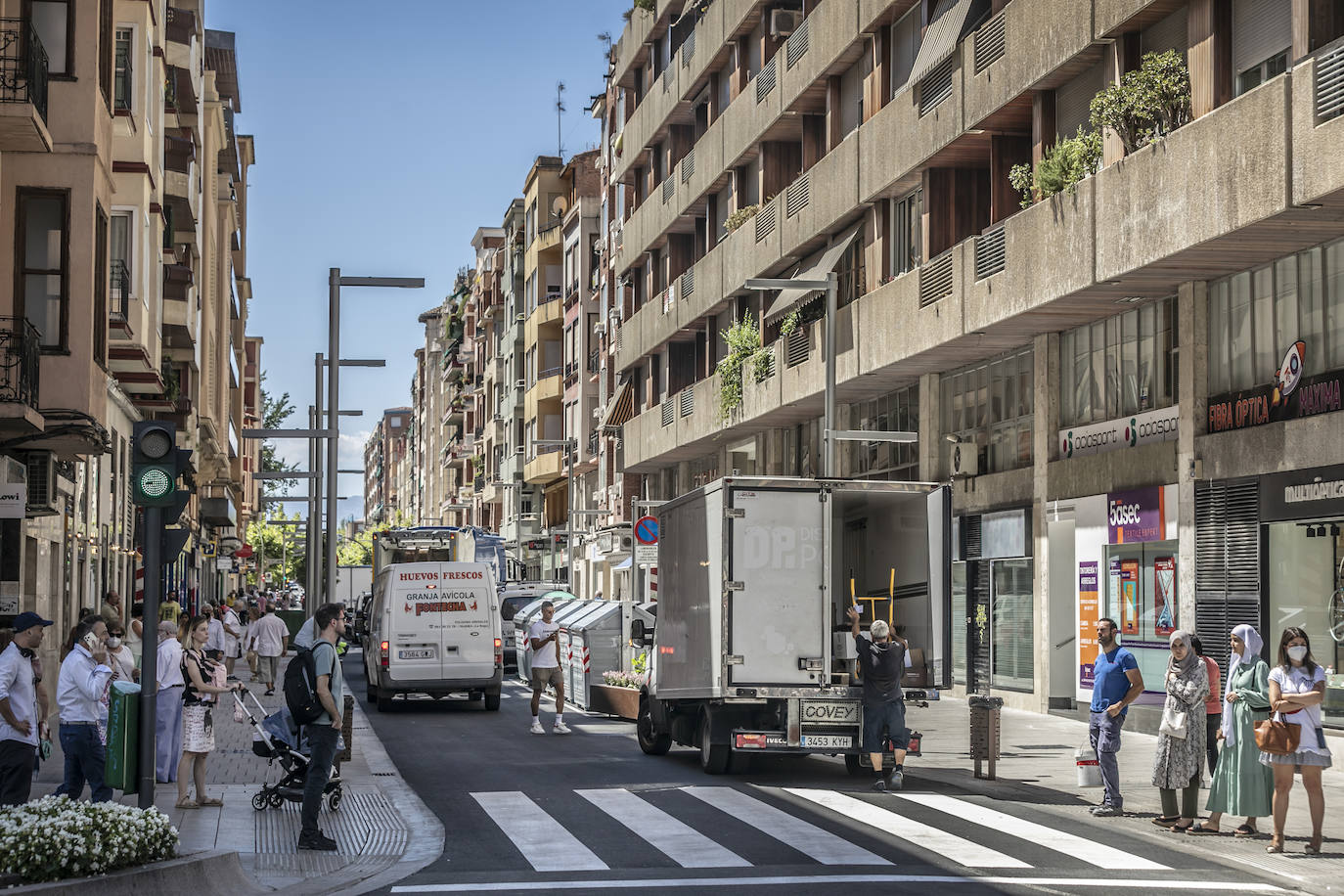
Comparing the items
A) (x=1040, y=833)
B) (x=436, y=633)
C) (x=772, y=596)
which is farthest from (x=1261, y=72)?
(x=436, y=633)

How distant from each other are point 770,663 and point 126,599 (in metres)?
26.3

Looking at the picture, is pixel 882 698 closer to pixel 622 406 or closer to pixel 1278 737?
pixel 1278 737

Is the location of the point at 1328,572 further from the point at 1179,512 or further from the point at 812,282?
the point at 812,282

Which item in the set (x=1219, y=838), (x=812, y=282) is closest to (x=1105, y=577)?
(x=812, y=282)

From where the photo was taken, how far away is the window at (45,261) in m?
23.0

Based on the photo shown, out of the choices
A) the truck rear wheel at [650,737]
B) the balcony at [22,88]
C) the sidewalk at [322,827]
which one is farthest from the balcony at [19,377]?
the truck rear wheel at [650,737]

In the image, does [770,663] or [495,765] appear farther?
[495,765]

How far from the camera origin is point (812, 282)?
29.0 meters

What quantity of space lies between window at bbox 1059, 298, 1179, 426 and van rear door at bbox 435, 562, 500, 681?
33.5 feet

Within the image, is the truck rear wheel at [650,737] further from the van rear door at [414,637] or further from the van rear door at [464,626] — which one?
the van rear door at [414,637]

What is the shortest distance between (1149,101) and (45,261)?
1435 centimetres

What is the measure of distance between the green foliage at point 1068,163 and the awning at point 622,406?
3189 centimetres

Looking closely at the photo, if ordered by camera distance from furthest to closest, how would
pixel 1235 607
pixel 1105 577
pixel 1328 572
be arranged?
pixel 1105 577 → pixel 1235 607 → pixel 1328 572

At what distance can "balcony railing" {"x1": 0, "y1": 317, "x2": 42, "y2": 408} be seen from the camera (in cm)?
2083
